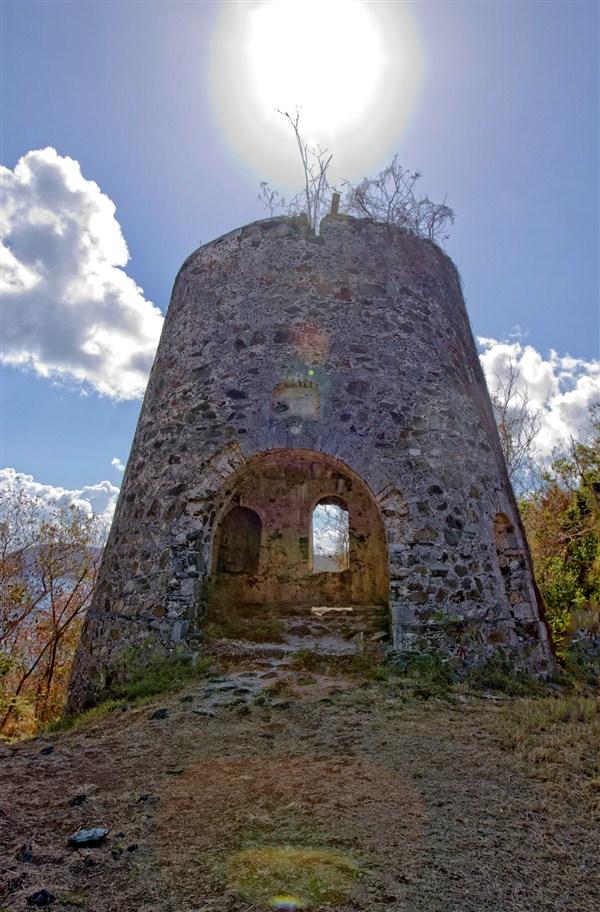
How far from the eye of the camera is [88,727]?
204 inches

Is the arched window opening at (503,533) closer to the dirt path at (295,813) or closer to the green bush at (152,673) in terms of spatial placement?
the dirt path at (295,813)

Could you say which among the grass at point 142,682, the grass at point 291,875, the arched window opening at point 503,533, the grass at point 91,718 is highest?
the arched window opening at point 503,533

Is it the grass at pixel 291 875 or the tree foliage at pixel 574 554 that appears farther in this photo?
the tree foliage at pixel 574 554

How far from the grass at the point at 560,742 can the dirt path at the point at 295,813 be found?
0.45ft

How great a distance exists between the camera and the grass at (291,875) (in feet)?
6.84

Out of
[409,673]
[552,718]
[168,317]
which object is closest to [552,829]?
[552,718]

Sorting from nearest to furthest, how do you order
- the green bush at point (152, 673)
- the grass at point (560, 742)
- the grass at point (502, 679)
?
the grass at point (560, 742) < the green bush at point (152, 673) < the grass at point (502, 679)

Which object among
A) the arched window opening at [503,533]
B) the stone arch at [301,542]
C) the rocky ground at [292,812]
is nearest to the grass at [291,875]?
the rocky ground at [292,812]

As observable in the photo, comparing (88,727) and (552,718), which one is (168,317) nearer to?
(88,727)

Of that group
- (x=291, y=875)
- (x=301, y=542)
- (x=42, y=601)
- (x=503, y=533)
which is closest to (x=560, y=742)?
(x=291, y=875)

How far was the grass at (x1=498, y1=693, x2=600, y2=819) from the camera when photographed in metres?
3.21

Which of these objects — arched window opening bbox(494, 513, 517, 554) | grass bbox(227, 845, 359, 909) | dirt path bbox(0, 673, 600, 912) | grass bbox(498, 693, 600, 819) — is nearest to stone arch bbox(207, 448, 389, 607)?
arched window opening bbox(494, 513, 517, 554)

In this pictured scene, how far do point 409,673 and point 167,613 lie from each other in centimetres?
290

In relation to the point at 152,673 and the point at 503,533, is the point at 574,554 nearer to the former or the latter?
the point at 503,533
